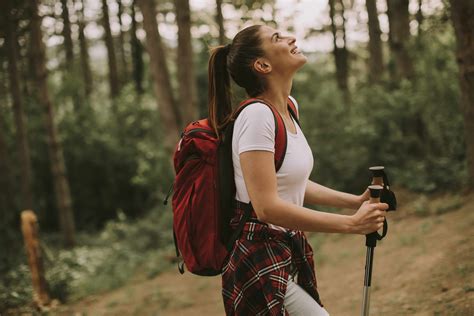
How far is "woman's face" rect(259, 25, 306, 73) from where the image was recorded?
2.44 metres

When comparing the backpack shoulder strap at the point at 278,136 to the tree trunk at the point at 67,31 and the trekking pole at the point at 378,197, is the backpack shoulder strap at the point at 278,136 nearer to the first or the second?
the trekking pole at the point at 378,197

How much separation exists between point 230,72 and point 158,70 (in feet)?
31.4

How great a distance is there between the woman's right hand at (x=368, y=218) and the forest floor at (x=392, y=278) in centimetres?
282

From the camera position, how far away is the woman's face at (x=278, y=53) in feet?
Result: 8.02

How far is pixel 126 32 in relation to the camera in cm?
2744

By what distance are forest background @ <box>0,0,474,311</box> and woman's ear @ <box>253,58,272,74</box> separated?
101 inches

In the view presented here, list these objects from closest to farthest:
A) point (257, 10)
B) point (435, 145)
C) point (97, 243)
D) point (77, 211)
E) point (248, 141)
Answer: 1. point (248, 141)
2. point (257, 10)
3. point (435, 145)
4. point (97, 243)
5. point (77, 211)

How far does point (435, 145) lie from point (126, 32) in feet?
65.6

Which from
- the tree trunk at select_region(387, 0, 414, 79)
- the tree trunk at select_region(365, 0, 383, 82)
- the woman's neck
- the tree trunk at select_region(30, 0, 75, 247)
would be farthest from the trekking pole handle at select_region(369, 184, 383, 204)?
the tree trunk at select_region(365, 0, 383, 82)

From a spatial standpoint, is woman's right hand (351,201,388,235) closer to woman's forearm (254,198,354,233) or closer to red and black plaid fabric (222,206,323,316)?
woman's forearm (254,198,354,233)

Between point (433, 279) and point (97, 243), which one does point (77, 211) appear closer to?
point (97, 243)

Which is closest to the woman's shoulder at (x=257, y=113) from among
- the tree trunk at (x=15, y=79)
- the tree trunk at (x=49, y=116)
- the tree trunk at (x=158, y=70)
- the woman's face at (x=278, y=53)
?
the woman's face at (x=278, y=53)

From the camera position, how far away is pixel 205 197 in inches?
94.0

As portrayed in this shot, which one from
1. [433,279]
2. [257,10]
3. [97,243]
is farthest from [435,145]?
[97,243]
